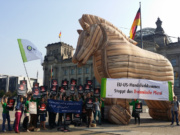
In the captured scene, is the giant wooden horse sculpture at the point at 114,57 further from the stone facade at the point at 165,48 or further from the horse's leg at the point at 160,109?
the stone facade at the point at 165,48

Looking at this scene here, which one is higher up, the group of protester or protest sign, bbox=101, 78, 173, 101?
protest sign, bbox=101, 78, 173, 101

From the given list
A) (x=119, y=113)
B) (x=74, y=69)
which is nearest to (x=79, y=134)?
(x=119, y=113)

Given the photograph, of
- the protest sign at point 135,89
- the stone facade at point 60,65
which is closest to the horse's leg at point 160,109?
the protest sign at point 135,89

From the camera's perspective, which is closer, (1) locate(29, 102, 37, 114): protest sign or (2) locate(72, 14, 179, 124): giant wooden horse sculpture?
(1) locate(29, 102, 37, 114): protest sign

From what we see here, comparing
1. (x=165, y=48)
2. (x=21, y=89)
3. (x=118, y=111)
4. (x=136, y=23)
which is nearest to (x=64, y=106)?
(x=21, y=89)

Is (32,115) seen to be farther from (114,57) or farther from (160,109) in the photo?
(160,109)

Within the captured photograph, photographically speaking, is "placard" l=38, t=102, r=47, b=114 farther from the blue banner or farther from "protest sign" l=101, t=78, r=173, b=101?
"protest sign" l=101, t=78, r=173, b=101

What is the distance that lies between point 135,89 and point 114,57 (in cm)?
173

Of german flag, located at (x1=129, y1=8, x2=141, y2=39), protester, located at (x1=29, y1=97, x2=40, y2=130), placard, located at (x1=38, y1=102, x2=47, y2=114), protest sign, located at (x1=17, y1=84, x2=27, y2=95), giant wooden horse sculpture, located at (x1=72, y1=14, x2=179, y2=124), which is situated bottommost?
protester, located at (x1=29, y1=97, x2=40, y2=130)

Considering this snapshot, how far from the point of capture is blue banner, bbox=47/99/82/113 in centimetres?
784

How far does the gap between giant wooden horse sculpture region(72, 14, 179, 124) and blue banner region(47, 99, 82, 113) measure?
144cm

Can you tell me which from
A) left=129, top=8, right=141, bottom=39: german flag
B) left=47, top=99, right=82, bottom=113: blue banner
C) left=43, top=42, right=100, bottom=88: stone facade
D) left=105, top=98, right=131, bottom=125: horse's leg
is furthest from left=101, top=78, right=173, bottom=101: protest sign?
left=43, top=42, right=100, bottom=88: stone facade

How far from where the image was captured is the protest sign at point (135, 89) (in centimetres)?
778

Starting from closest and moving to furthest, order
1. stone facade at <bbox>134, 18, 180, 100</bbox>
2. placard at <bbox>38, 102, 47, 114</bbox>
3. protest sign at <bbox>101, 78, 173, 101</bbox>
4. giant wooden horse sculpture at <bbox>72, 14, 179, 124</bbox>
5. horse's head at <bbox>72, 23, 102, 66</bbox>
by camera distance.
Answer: placard at <bbox>38, 102, 47, 114</bbox>, protest sign at <bbox>101, 78, 173, 101</bbox>, giant wooden horse sculpture at <bbox>72, 14, 179, 124</bbox>, horse's head at <bbox>72, 23, 102, 66</bbox>, stone facade at <bbox>134, 18, 180, 100</bbox>
